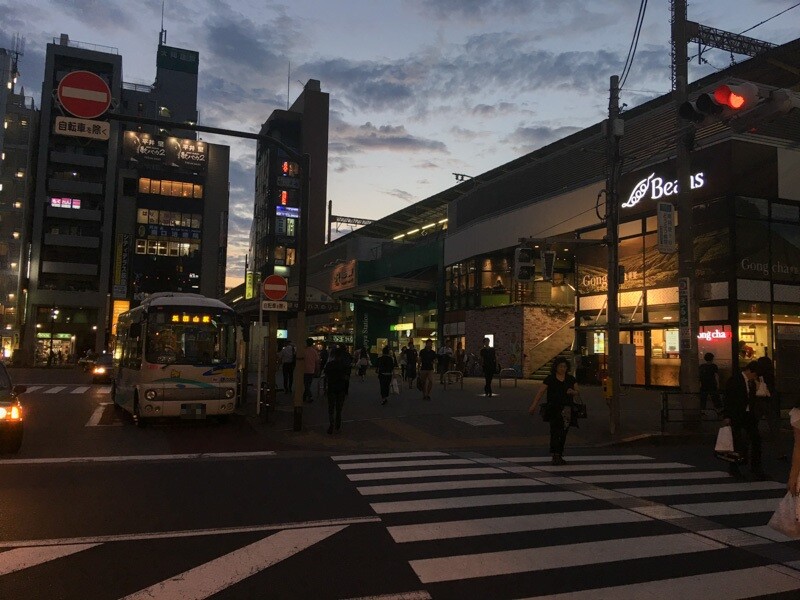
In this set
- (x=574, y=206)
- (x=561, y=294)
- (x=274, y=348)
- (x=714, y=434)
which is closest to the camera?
(x=714, y=434)

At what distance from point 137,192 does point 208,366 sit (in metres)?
66.5

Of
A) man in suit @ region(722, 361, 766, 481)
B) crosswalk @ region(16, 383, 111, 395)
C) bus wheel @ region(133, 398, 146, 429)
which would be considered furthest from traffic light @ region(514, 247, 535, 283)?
crosswalk @ region(16, 383, 111, 395)

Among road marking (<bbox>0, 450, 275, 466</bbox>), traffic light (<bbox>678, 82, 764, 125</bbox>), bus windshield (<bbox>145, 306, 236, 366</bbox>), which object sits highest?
traffic light (<bbox>678, 82, 764, 125</bbox>)

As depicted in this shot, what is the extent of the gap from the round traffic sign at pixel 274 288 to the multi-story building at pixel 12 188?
67.6 meters

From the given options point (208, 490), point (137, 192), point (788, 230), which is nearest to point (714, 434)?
point (788, 230)

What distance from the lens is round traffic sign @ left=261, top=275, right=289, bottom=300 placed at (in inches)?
671

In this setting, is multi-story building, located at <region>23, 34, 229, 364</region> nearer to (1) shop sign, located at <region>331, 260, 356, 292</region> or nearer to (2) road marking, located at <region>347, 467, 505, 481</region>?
(1) shop sign, located at <region>331, 260, 356, 292</region>

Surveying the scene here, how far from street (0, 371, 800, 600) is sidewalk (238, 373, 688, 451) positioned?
1344 millimetres

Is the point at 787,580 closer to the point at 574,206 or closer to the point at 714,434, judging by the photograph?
the point at 714,434

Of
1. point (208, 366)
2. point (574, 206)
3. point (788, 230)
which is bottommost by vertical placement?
point (208, 366)

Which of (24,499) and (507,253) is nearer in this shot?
(24,499)

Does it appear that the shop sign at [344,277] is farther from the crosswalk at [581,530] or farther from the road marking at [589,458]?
the crosswalk at [581,530]

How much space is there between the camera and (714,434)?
15.4 meters

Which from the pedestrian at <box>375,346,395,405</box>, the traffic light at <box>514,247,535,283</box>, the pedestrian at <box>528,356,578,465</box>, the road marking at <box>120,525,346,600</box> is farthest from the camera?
the pedestrian at <box>375,346,395,405</box>
